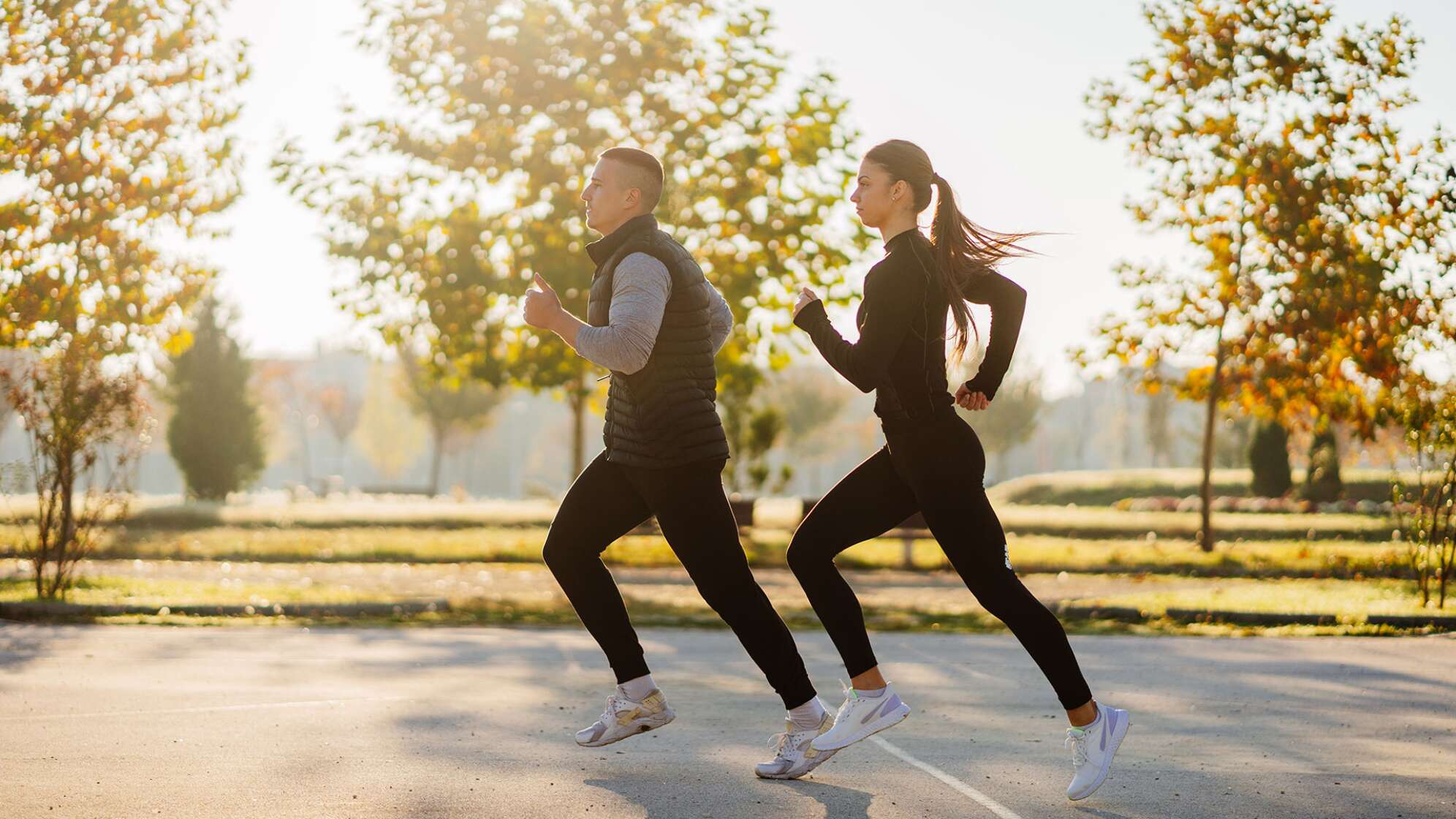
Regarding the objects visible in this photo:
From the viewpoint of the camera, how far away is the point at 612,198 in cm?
557

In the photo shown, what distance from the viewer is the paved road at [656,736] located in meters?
5.04

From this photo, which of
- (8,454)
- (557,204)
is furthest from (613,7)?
(8,454)

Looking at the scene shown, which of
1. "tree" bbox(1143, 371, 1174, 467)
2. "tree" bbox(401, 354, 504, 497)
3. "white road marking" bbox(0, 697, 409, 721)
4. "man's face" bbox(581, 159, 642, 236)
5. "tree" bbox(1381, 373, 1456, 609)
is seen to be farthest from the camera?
"tree" bbox(1143, 371, 1174, 467)

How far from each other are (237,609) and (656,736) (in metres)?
7.13

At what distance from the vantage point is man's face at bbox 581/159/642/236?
5.57 meters

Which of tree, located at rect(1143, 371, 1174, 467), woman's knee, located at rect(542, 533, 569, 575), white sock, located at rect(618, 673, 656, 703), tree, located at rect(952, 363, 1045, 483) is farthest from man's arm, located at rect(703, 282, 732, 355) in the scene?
tree, located at rect(1143, 371, 1174, 467)

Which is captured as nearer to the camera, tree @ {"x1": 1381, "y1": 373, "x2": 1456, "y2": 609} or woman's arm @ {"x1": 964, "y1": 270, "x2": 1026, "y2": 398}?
woman's arm @ {"x1": 964, "y1": 270, "x2": 1026, "y2": 398}

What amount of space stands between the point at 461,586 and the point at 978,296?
499 inches

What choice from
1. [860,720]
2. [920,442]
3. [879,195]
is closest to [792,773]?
[860,720]

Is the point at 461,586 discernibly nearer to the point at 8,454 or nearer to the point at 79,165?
the point at 79,165

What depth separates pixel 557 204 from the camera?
18.7m

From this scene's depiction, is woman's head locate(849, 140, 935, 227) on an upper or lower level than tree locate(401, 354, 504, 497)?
lower

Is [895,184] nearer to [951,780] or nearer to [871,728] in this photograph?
[871,728]

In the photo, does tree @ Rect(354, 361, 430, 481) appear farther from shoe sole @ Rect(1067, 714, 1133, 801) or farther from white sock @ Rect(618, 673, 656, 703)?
shoe sole @ Rect(1067, 714, 1133, 801)
